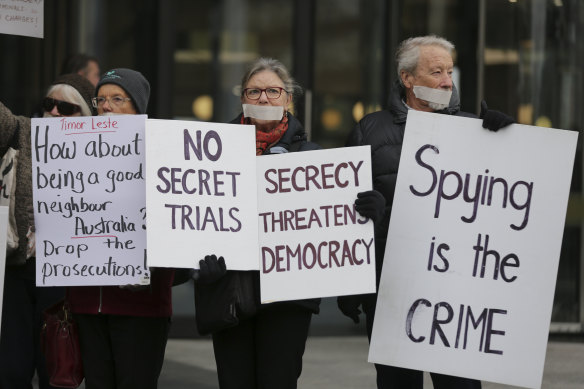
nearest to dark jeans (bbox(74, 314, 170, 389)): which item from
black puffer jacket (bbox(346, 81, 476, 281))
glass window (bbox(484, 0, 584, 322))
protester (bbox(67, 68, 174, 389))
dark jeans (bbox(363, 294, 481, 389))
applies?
protester (bbox(67, 68, 174, 389))

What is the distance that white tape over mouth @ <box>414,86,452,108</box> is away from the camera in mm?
4605

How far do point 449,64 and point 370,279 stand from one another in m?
0.95

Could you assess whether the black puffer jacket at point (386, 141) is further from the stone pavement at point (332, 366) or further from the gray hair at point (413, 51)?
the stone pavement at point (332, 366)

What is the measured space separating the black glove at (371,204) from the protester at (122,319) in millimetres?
861

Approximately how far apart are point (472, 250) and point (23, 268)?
2162mm

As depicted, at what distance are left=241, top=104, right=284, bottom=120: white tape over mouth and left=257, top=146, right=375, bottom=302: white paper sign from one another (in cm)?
17

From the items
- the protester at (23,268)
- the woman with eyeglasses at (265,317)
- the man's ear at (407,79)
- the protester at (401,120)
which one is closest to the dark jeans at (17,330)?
the protester at (23,268)

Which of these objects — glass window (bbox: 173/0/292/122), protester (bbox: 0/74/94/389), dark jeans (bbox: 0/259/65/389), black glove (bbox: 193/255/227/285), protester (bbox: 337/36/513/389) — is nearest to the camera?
black glove (bbox: 193/255/227/285)

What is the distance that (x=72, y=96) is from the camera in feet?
18.0

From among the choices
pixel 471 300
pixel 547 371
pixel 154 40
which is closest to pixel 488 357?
pixel 471 300

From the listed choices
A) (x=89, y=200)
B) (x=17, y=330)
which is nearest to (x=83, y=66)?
(x=17, y=330)

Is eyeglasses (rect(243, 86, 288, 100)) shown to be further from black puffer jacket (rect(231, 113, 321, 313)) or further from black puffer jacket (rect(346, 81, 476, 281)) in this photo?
black puffer jacket (rect(346, 81, 476, 281))

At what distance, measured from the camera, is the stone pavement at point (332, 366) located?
23.6 ft

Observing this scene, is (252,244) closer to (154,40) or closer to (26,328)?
(26,328)
